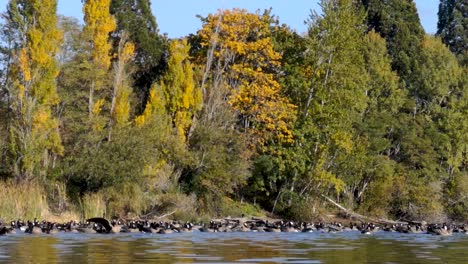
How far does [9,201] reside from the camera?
146 feet

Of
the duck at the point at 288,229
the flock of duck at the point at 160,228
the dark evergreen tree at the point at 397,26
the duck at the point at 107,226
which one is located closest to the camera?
the flock of duck at the point at 160,228

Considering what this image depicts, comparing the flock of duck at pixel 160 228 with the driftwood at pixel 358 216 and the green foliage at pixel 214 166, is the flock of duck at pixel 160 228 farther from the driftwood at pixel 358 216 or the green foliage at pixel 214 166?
the driftwood at pixel 358 216

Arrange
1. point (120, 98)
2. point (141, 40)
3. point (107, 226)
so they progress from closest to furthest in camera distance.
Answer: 1. point (107, 226)
2. point (120, 98)
3. point (141, 40)

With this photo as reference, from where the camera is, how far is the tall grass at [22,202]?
44344mm

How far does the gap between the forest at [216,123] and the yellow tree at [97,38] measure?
0.08 meters

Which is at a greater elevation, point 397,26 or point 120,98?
point 397,26

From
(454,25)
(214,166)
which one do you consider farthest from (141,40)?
(454,25)

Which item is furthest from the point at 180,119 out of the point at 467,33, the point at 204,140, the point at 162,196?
the point at 467,33

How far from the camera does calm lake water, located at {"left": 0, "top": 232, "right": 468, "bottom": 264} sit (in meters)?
23.4

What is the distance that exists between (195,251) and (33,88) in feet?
92.2

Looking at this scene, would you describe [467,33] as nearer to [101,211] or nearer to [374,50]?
[374,50]

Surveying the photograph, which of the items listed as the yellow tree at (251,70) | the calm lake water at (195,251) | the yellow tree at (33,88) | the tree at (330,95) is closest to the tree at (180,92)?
the yellow tree at (251,70)

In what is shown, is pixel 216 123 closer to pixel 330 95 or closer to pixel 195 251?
pixel 330 95

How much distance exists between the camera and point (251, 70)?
62969 mm
